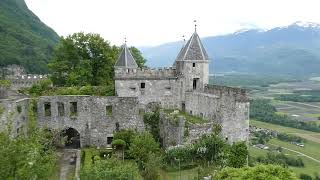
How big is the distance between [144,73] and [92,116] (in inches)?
282

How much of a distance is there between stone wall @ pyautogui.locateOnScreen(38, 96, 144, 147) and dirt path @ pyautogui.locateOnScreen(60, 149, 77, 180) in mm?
2010

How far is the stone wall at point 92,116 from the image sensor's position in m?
43.8

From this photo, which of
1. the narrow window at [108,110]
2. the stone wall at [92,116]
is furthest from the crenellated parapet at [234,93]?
the narrow window at [108,110]

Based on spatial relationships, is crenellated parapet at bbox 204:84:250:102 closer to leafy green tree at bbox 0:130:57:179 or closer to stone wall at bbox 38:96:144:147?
stone wall at bbox 38:96:144:147

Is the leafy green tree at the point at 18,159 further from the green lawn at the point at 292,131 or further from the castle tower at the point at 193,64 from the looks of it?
the green lawn at the point at 292,131

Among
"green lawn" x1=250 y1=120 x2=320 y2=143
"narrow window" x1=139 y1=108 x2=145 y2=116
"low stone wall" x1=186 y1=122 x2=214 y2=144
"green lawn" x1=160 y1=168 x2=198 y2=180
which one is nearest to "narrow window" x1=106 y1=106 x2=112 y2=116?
"narrow window" x1=139 y1=108 x2=145 y2=116

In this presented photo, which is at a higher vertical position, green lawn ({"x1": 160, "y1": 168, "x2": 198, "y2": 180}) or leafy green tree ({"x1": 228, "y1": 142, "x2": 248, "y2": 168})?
leafy green tree ({"x1": 228, "y1": 142, "x2": 248, "y2": 168})

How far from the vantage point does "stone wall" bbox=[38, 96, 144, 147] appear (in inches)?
1725

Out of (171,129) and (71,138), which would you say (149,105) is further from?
(71,138)

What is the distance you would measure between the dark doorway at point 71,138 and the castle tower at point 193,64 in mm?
12280

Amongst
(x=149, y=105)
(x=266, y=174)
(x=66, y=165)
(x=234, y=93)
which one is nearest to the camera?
(x=266, y=174)

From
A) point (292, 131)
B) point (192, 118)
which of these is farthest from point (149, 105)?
point (292, 131)

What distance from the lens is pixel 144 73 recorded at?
155 ft

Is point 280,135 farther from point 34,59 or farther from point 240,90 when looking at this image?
point 240,90
